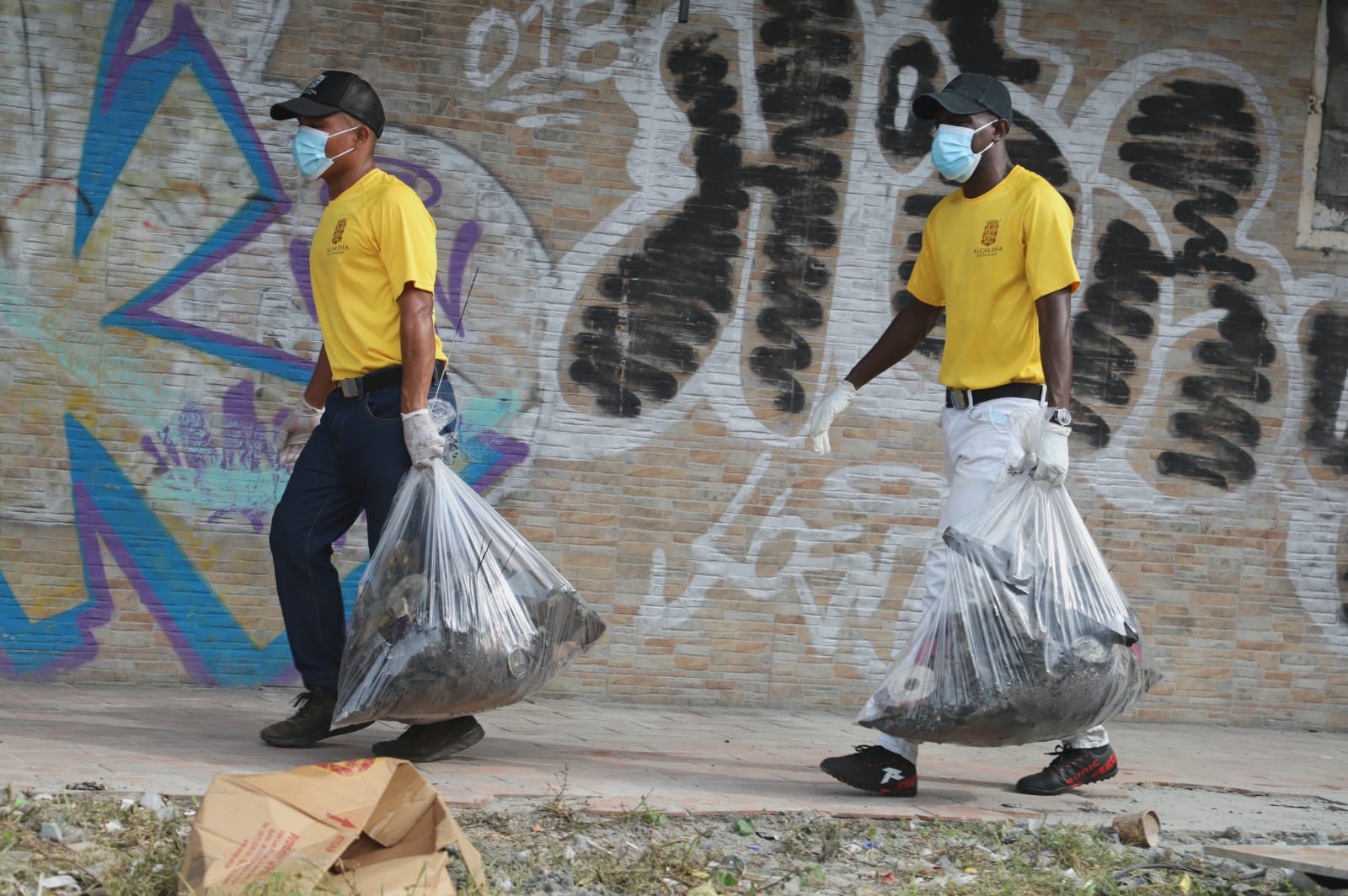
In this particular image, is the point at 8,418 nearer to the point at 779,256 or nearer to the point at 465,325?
the point at 465,325

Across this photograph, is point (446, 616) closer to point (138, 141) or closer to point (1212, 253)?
point (138, 141)

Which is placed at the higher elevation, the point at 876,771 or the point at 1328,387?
the point at 1328,387

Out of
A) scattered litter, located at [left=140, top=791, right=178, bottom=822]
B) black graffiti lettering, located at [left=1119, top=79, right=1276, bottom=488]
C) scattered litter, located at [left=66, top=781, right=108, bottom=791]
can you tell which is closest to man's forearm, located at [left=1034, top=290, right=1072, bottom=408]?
black graffiti lettering, located at [left=1119, top=79, right=1276, bottom=488]

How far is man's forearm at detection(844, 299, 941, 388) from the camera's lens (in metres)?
5.20

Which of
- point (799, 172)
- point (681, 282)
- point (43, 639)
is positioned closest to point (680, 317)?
point (681, 282)

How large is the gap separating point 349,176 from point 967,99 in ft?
6.55

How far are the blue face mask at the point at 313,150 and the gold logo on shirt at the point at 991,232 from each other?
2.04 metres

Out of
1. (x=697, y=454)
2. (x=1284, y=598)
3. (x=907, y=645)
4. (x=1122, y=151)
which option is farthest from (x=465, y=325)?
(x=1284, y=598)

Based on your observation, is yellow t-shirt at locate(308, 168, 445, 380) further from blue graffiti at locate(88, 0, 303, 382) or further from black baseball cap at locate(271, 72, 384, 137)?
blue graffiti at locate(88, 0, 303, 382)

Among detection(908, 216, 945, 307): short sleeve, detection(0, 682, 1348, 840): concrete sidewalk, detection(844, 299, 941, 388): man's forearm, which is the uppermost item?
detection(908, 216, 945, 307): short sleeve

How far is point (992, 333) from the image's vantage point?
474cm

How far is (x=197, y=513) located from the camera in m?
6.06

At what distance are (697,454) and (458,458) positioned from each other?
104 cm

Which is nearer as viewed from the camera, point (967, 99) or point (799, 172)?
point (967, 99)
